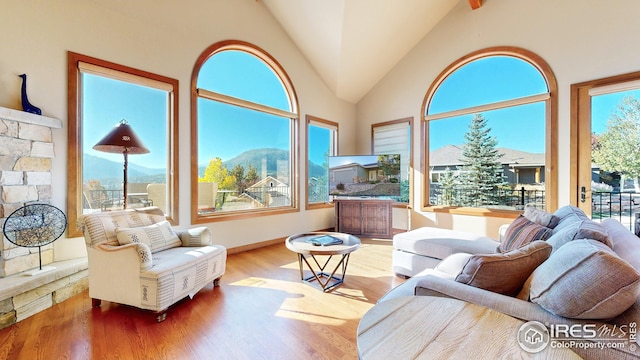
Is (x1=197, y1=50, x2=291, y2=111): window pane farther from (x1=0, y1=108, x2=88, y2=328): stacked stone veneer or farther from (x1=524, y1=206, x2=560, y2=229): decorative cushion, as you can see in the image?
(x1=524, y1=206, x2=560, y2=229): decorative cushion

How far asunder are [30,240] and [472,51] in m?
5.78

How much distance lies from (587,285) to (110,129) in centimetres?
389

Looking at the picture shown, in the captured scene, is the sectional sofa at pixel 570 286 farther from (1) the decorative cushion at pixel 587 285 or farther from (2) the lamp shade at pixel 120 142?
(2) the lamp shade at pixel 120 142

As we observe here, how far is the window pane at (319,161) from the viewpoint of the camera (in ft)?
16.3

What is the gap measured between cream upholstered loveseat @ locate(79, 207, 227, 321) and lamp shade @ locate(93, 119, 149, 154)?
67cm

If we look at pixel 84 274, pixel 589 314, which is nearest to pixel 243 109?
pixel 84 274

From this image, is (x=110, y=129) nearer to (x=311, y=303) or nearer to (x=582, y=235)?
(x=311, y=303)

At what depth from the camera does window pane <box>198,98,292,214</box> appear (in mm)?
3658

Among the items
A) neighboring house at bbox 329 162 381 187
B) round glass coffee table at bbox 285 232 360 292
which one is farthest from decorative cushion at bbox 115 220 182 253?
neighboring house at bbox 329 162 381 187

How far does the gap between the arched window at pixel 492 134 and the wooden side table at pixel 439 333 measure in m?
3.73

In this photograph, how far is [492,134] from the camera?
13.5ft

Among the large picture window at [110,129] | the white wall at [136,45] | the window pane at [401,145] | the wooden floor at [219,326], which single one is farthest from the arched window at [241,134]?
the window pane at [401,145]

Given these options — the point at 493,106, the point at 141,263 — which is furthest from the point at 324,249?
the point at 493,106

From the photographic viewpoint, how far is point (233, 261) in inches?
136
